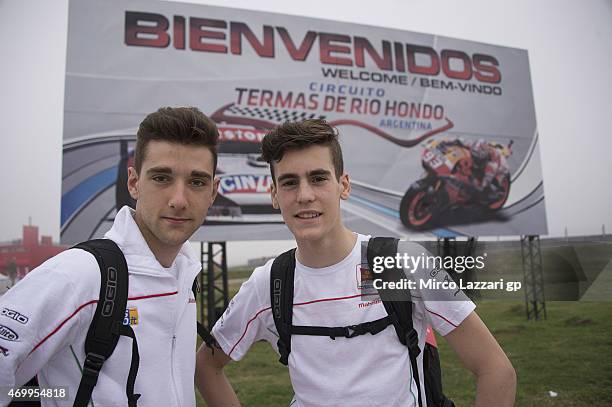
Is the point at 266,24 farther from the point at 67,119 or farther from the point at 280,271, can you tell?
the point at 280,271

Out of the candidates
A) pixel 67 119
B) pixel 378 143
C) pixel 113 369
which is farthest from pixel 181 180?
pixel 378 143

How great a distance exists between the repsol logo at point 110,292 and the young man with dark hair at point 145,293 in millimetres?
11

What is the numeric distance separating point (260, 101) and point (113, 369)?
23.6ft

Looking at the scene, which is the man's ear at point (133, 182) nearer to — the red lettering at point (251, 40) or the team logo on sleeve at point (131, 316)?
the team logo on sleeve at point (131, 316)

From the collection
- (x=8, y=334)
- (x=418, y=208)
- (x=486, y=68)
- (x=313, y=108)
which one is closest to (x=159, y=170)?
(x=8, y=334)

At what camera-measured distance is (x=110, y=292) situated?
1566mm

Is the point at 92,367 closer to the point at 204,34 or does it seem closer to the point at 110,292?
the point at 110,292

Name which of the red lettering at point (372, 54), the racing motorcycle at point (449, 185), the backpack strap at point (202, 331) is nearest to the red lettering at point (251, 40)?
the red lettering at point (372, 54)

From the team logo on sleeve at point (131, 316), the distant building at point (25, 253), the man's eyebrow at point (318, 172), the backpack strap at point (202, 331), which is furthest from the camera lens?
the distant building at point (25, 253)

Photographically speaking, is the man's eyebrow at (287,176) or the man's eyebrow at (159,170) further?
the man's eyebrow at (287,176)

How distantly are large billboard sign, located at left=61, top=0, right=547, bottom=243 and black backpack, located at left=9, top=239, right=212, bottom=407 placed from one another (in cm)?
597

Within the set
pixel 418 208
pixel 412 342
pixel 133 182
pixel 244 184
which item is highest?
pixel 244 184

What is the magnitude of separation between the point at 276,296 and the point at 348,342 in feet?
1.45

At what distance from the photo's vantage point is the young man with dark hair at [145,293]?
1417mm
